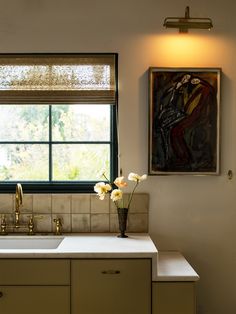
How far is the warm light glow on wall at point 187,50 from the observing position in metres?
3.20

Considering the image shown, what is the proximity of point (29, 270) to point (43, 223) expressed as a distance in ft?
2.14

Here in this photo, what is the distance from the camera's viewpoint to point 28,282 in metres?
2.57

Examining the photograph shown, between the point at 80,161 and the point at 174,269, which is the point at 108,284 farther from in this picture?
the point at 80,161

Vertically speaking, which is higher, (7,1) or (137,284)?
(7,1)

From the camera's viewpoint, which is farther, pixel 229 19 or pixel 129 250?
pixel 229 19

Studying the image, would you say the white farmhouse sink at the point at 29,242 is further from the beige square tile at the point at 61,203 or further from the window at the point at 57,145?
the window at the point at 57,145

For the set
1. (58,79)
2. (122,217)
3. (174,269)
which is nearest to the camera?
(174,269)

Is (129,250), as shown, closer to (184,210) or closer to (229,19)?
(184,210)

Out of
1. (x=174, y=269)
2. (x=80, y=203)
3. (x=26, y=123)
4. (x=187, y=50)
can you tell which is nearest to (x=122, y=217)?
(x=80, y=203)

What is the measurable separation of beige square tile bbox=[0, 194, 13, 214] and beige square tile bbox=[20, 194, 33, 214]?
9 centimetres

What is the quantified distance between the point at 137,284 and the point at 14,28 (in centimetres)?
196

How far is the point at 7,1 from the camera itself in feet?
10.4

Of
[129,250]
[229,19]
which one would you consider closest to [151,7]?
[229,19]

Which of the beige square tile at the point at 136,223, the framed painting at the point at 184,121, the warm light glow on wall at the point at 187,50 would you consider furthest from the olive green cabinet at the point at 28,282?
the warm light glow on wall at the point at 187,50
